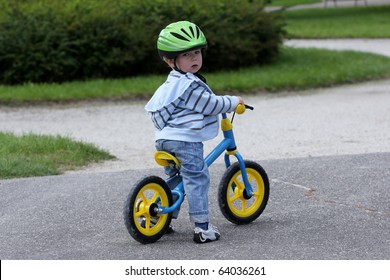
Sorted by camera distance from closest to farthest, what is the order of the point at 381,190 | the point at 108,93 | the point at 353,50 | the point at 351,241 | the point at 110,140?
the point at 351,241
the point at 381,190
the point at 110,140
the point at 108,93
the point at 353,50

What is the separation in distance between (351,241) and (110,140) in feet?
20.7

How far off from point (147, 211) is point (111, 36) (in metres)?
10.4

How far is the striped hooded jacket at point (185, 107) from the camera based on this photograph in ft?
18.5

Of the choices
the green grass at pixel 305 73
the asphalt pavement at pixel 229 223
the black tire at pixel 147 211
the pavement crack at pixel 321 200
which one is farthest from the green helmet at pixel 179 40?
the green grass at pixel 305 73

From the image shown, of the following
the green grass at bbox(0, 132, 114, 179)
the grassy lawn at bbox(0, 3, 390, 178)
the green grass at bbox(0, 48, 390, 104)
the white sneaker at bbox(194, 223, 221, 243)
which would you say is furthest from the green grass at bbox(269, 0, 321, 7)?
the white sneaker at bbox(194, 223, 221, 243)

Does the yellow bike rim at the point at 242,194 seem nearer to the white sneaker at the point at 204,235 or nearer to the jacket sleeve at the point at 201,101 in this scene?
the white sneaker at the point at 204,235

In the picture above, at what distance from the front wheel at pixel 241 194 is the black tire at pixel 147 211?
1.40 ft

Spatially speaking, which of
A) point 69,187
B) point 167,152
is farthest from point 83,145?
point 167,152

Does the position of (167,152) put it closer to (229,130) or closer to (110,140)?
(229,130)

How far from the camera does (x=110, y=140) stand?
38.3ft

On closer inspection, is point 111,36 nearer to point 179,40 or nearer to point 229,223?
point 229,223

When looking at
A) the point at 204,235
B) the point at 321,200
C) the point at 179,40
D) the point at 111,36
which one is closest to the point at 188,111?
the point at 179,40

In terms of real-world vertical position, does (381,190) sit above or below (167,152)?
below

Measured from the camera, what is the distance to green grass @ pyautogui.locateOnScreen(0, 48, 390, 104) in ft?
47.2
